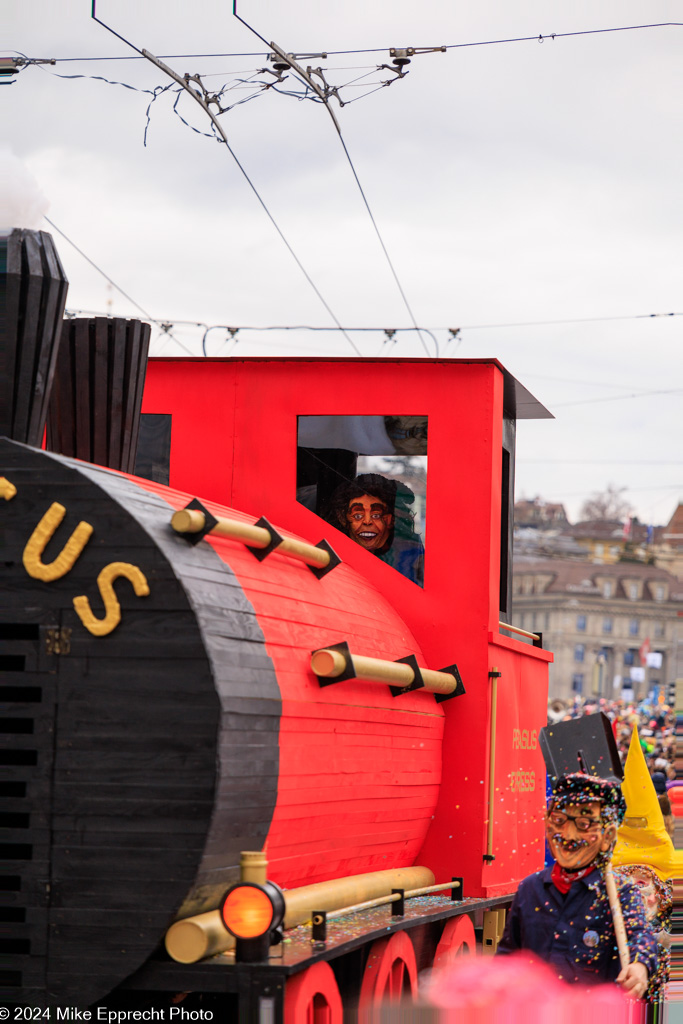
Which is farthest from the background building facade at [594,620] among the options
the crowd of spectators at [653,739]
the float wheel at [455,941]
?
the float wheel at [455,941]

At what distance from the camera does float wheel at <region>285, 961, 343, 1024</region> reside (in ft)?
16.7

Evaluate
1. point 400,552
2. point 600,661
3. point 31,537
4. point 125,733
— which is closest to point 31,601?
point 31,537

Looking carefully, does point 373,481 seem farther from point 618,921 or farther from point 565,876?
point 618,921

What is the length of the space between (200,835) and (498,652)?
3.82m

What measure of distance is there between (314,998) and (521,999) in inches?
50.6

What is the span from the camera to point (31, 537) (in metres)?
5.16

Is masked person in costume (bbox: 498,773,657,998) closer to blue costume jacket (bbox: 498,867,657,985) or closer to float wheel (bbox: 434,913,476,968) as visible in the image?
blue costume jacket (bbox: 498,867,657,985)

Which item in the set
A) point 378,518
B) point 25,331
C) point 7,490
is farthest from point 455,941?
point 25,331

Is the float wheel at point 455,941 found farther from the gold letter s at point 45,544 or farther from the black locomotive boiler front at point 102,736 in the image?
the gold letter s at point 45,544

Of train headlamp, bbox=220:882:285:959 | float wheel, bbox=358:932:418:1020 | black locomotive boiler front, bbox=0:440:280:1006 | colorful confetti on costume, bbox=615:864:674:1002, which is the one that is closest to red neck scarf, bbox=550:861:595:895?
colorful confetti on costume, bbox=615:864:674:1002

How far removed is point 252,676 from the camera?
5.34 metres

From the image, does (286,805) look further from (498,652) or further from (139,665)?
(498,652)

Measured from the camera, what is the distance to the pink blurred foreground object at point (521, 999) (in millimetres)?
4320

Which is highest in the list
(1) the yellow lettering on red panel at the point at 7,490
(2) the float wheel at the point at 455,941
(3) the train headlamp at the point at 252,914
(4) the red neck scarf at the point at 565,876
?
(1) the yellow lettering on red panel at the point at 7,490
